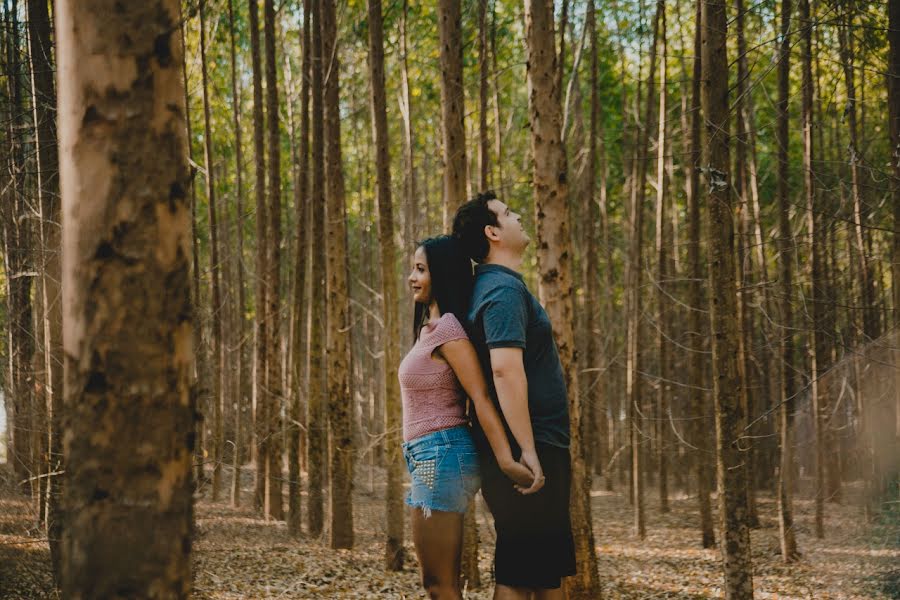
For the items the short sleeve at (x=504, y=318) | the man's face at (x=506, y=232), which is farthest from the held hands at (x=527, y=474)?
the man's face at (x=506, y=232)

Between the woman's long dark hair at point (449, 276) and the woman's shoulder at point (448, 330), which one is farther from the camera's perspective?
the woman's long dark hair at point (449, 276)

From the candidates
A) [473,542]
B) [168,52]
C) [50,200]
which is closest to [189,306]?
[168,52]

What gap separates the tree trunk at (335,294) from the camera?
9977mm

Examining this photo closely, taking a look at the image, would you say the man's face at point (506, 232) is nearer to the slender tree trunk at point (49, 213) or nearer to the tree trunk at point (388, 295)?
the slender tree trunk at point (49, 213)

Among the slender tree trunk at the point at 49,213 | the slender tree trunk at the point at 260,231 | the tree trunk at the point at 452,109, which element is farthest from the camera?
the slender tree trunk at the point at 260,231

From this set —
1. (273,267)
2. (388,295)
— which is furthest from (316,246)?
(388,295)

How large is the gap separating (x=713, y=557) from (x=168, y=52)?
36.5ft

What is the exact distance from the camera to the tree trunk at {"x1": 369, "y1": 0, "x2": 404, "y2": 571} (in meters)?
8.99

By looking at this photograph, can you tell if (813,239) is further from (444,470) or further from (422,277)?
(444,470)

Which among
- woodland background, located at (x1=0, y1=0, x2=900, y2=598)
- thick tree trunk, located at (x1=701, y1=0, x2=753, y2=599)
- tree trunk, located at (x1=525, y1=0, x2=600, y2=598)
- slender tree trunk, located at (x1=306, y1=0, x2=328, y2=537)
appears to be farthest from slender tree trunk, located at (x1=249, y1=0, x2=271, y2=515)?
thick tree trunk, located at (x1=701, y1=0, x2=753, y2=599)

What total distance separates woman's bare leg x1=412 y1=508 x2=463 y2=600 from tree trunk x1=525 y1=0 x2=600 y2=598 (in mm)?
3231

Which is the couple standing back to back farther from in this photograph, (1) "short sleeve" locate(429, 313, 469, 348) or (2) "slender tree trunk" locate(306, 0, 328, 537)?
(2) "slender tree trunk" locate(306, 0, 328, 537)

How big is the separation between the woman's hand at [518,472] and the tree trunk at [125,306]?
4.02 feet

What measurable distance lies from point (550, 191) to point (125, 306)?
4.51m
